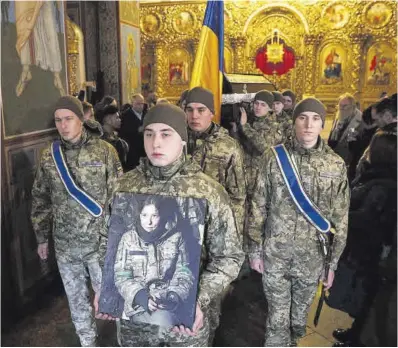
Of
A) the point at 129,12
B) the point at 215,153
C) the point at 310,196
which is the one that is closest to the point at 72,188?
the point at 215,153

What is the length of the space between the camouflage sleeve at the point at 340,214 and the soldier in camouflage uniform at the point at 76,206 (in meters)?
1.71

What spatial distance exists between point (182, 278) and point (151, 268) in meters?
0.14

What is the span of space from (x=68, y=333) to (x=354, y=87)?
15.4m

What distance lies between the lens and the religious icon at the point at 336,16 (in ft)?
52.4

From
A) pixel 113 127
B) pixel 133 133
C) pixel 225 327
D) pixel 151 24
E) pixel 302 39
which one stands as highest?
pixel 151 24

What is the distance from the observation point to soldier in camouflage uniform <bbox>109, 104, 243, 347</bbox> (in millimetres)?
1916

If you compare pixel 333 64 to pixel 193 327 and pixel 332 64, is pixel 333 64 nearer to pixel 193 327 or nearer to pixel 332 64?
pixel 332 64

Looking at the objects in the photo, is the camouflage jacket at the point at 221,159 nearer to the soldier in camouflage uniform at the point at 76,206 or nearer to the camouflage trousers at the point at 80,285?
the soldier in camouflage uniform at the point at 76,206

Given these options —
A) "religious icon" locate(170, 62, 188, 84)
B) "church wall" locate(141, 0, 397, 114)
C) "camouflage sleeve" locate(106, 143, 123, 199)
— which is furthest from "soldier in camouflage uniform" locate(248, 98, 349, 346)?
"religious icon" locate(170, 62, 188, 84)

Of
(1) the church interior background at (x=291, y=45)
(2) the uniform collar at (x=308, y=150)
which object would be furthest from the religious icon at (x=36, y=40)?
(1) the church interior background at (x=291, y=45)

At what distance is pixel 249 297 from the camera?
4.27 meters

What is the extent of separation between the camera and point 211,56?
440cm

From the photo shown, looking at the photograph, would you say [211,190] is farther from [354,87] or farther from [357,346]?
[354,87]

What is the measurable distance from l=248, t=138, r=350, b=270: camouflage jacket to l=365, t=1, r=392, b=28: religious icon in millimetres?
15284
